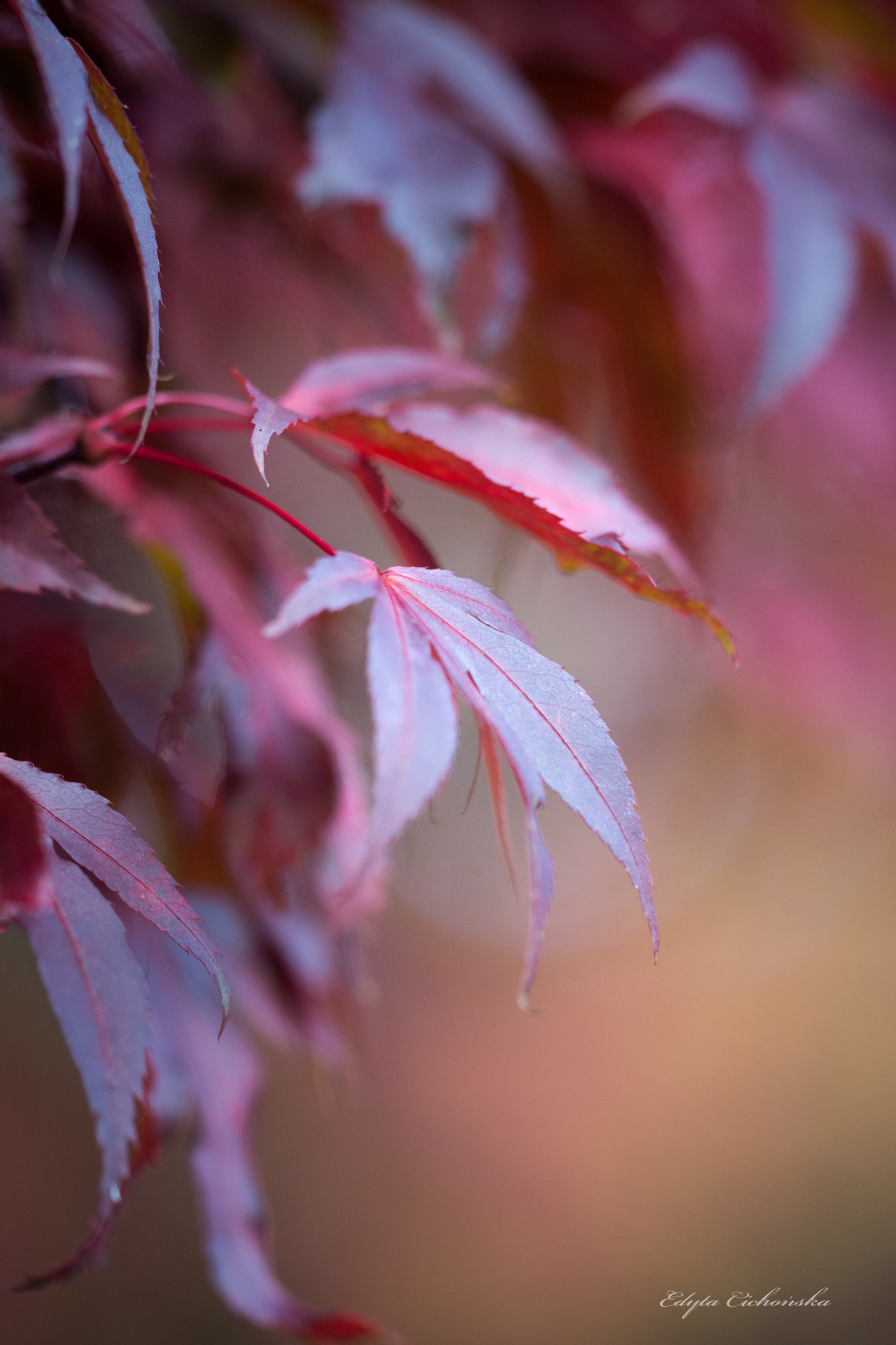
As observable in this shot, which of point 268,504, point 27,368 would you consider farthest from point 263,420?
point 27,368

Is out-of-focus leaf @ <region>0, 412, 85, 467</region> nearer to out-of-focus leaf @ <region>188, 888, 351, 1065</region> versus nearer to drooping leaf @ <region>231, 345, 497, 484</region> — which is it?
drooping leaf @ <region>231, 345, 497, 484</region>

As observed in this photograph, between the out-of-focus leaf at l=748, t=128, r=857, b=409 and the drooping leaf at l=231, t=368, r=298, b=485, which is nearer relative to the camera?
the drooping leaf at l=231, t=368, r=298, b=485

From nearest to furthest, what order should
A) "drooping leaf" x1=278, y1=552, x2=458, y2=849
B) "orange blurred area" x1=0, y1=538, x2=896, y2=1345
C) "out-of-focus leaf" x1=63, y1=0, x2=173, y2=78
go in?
"drooping leaf" x1=278, y1=552, x2=458, y2=849 → "out-of-focus leaf" x1=63, y1=0, x2=173, y2=78 → "orange blurred area" x1=0, y1=538, x2=896, y2=1345

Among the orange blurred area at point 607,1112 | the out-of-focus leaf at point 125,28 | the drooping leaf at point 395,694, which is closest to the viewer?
the drooping leaf at point 395,694

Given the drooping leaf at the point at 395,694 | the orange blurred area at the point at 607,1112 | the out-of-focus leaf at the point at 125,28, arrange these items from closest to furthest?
the drooping leaf at the point at 395,694 < the out-of-focus leaf at the point at 125,28 < the orange blurred area at the point at 607,1112

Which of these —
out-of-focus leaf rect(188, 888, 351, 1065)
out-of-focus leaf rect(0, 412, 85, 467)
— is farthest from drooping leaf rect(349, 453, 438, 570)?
out-of-focus leaf rect(188, 888, 351, 1065)

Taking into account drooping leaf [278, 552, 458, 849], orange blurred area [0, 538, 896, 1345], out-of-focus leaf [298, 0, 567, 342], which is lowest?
orange blurred area [0, 538, 896, 1345]

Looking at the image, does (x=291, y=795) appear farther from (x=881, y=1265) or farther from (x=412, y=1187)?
(x=881, y=1265)

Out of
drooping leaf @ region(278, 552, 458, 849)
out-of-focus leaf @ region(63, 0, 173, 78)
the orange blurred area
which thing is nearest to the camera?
drooping leaf @ region(278, 552, 458, 849)

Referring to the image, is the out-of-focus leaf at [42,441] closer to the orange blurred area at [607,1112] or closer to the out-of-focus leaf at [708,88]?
the out-of-focus leaf at [708,88]

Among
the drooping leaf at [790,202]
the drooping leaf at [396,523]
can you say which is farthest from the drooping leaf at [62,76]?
the drooping leaf at [790,202]
